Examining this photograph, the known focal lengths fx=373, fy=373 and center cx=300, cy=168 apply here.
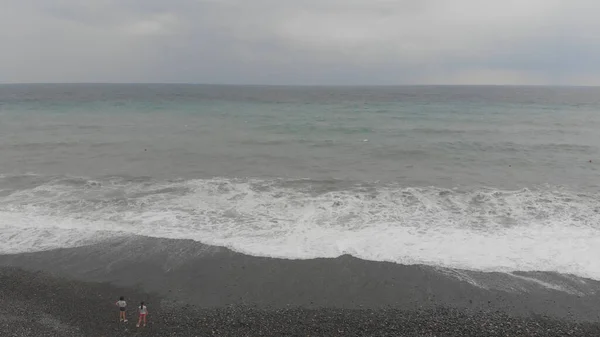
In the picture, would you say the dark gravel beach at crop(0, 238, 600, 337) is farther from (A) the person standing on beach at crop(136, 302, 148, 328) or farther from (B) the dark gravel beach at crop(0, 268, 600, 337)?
(A) the person standing on beach at crop(136, 302, 148, 328)

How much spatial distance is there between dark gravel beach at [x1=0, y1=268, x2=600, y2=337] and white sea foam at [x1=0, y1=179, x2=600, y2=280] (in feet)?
14.1

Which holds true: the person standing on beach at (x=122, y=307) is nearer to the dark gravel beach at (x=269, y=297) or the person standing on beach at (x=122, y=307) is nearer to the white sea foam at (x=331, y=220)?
the dark gravel beach at (x=269, y=297)

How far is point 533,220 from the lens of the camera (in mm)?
24328

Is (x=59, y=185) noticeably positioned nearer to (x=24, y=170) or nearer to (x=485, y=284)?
(x=24, y=170)

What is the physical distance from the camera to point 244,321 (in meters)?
14.8

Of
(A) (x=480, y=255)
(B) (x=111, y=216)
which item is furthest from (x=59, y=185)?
(A) (x=480, y=255)

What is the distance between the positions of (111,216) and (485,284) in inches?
880

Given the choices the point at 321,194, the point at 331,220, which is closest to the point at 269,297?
the point at 331,220

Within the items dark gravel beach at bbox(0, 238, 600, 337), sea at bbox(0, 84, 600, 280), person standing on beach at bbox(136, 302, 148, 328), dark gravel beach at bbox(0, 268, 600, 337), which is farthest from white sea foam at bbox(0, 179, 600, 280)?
person standing on beach at bbox(136, 302, 148, 328)

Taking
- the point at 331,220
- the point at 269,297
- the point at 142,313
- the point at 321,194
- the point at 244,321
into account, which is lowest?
the point at 244,321

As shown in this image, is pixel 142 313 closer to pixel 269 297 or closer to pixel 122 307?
pixel 122 307

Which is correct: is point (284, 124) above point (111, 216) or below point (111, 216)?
above

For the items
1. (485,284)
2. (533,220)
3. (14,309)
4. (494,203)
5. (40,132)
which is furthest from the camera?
(40,132)

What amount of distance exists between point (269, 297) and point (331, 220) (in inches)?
356
